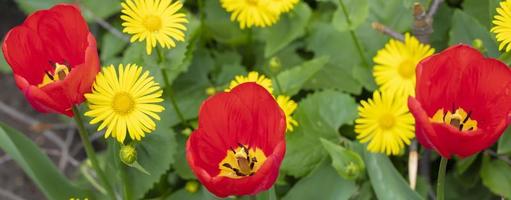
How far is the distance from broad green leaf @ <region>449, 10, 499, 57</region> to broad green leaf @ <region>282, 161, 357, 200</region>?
32cm

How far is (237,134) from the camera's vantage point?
1.08 meters

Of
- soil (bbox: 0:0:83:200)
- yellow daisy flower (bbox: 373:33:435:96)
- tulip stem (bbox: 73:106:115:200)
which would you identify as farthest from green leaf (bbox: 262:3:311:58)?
soil (bbox: 0:0:83:200)

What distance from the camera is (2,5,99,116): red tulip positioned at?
3.39 feet

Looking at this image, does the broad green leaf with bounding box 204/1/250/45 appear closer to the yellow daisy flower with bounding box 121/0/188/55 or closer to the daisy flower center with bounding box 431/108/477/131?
the yellow daisy flower with bounding box 121/0/188/55

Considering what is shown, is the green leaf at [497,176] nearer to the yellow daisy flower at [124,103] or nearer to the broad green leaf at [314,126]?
the broad green leaf at [314,126]

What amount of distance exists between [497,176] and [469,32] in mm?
243

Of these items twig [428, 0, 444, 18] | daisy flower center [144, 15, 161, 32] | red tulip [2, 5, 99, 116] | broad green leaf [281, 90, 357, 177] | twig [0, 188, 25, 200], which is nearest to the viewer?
red tulip [2, 5, 99, 116]

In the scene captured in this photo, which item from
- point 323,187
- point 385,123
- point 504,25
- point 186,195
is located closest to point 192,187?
point 186,195

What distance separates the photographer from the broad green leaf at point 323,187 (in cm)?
126

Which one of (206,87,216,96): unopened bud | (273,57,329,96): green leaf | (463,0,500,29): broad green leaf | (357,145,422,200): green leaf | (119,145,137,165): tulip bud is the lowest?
(357,145,422,200): green leaf

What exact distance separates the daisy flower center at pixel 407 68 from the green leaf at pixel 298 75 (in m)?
0.13

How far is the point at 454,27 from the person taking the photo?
1.39 meters

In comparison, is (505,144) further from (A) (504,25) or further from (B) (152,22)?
(B) (152,22)

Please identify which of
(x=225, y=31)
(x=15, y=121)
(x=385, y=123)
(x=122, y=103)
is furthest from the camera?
(x=15, y=121)
